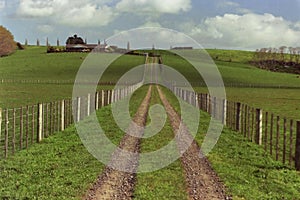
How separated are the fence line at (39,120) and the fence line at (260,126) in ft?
26.2

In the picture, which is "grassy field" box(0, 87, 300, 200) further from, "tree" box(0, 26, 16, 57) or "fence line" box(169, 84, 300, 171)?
"tree" box(0, 26, 16, 57)

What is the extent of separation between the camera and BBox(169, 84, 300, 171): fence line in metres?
16.5

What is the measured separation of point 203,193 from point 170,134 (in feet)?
34.4

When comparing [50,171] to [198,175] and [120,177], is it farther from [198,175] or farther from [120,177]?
[198,175]

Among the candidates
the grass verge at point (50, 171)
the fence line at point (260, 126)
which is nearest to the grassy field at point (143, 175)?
the grass verge at point (50, 171)

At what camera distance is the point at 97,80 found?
104 meters

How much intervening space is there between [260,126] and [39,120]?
8673 mm

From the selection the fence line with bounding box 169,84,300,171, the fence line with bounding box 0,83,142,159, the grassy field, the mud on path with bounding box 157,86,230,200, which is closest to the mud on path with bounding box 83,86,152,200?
the grassy field

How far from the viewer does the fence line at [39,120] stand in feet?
57.7

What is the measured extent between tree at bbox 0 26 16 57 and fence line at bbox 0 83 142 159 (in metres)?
140

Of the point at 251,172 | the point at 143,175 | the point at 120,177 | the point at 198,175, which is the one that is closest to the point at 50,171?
the point at 120,177

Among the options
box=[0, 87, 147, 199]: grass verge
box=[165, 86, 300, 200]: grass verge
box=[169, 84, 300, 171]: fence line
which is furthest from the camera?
box=[169, 84, 300, 171]: fence line

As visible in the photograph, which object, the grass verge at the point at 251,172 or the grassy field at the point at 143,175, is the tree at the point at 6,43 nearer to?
the grassy field at the point at 143,175

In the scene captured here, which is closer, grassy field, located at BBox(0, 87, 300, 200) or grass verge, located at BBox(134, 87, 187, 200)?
grass verge, located at BBox(134, 87, 187, 200)
